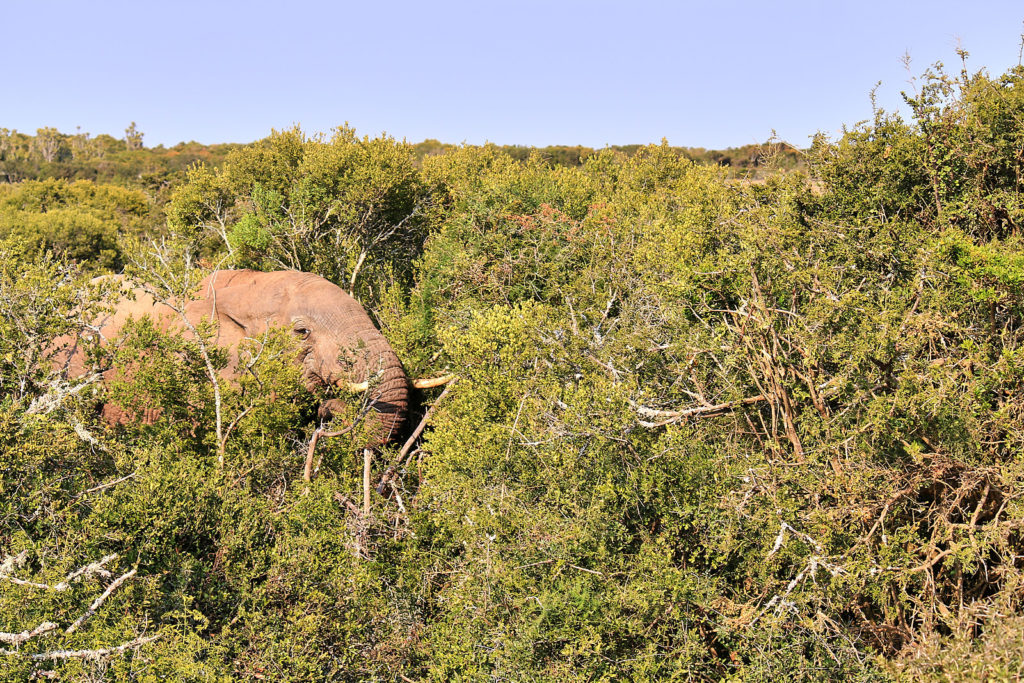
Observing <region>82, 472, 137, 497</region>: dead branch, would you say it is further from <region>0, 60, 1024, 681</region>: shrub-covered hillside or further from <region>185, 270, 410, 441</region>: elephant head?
<region>185, 270, 410, 441</region>: elephant head

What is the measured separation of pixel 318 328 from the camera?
1593 cm

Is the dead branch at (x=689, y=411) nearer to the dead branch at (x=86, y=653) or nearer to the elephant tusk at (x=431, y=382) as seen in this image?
the elephant tusk at (x=431, y=382)

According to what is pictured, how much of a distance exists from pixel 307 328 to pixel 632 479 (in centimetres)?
759

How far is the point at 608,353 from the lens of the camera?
1425cm

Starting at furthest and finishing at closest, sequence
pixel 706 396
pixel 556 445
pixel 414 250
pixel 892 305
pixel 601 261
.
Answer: pixel 414 250, pixel 601 261, pixel 706 396, pixel 556 445, pixel 892 305

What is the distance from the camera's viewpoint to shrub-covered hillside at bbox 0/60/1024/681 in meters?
9.60

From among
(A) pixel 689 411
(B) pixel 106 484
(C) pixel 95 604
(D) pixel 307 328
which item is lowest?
(C) pixel 95 604

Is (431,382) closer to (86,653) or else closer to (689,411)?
(689,411)

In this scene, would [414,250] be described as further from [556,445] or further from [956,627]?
[956,627]

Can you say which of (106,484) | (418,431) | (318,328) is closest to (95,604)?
(106,484)

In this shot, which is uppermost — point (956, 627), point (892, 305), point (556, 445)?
point (892, 305)

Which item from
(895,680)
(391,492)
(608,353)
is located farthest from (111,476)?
(895,680)

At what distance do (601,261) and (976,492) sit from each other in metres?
10.1

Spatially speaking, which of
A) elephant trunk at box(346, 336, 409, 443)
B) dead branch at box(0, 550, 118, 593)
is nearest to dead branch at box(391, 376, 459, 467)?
elephant trunk at box(346, 336, 409, 443)
